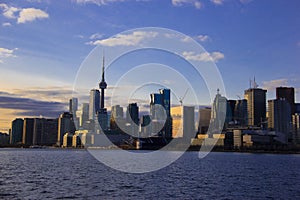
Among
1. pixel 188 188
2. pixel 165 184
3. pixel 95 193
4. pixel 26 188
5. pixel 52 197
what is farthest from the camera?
pixel 165 184

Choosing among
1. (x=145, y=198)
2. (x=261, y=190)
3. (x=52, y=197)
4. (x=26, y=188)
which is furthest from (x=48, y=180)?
(x=261, y=190)

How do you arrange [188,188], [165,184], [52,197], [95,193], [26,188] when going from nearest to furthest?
[52,197], [95,193], [26,188], [188,188], [165,184]

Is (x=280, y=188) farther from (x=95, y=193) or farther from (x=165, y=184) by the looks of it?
(x=95, y=193)

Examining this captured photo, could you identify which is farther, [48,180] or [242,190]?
[48,180]

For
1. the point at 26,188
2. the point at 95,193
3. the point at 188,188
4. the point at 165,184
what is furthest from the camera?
the point at 165,184

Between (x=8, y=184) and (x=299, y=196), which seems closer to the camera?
(x=299, y=196)

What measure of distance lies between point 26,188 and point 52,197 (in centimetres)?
973

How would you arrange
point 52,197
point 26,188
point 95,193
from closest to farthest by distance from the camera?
point 52,197
point 95,193
point 26,188

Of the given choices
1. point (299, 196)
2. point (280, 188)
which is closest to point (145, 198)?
point (299, 196)

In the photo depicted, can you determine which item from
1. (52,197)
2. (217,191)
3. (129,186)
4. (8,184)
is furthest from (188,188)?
(8,184)

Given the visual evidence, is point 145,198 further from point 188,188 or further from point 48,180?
point 48,180

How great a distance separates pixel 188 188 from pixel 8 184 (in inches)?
1100

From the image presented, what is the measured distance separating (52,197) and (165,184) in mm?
22027

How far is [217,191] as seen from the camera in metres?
58.8
